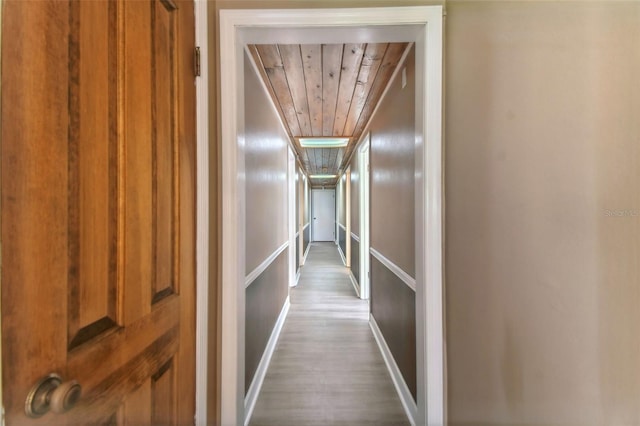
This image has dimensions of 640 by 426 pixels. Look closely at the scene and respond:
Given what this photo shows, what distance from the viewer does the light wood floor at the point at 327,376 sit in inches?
66.3

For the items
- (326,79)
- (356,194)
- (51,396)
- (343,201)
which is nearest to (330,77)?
(326,79)

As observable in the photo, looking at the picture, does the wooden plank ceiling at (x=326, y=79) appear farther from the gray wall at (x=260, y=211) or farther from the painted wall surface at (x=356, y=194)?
the painted wall surface at (x=356, y=194)

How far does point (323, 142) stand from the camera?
4062mm

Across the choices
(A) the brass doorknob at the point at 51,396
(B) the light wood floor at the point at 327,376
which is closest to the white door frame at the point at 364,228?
(B) the light wood floor at the point at 327,376

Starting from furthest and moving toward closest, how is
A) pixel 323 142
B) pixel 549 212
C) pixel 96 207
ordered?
pixel 323 142 → pixel 549 212 → pixel 96 207

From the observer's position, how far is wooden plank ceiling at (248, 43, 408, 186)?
64.4 inches

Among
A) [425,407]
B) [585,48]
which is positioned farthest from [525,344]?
[585,48]

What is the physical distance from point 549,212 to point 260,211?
1.70 meters

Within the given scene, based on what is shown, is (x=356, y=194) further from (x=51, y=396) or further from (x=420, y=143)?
(x=51, y=396)

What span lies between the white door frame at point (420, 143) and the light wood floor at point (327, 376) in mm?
604

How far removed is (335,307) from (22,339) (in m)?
3.31

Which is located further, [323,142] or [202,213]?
[323,142]

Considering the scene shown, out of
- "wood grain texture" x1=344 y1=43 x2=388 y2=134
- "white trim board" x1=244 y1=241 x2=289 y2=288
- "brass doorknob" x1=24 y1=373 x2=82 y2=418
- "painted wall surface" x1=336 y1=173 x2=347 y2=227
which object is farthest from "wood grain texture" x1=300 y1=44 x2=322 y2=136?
"painted wall surface" x1=336 y1=173 x2=347 y2=227

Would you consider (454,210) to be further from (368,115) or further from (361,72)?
(368,115)
